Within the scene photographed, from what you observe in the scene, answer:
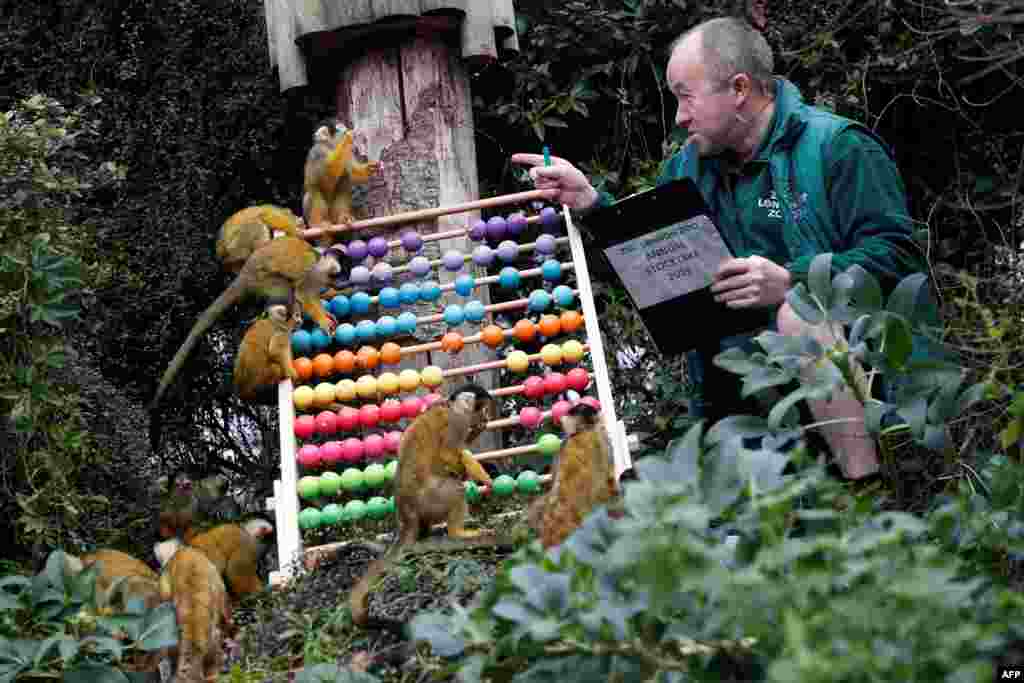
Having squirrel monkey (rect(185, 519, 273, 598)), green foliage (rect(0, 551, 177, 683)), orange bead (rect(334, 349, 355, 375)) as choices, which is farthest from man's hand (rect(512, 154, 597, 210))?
green foliage (rect(0, 551, 177, 683))

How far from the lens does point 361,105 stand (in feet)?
16.2

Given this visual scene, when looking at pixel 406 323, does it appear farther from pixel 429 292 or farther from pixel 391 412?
pixel 391 412

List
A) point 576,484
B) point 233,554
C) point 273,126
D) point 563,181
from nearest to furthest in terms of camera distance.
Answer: point 576,484 < point 233,554 < point 563,181 < point 273,126

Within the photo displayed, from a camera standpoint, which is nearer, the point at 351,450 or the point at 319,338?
the point at 351,450

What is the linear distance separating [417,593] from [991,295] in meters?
1.94

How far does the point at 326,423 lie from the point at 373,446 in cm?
17

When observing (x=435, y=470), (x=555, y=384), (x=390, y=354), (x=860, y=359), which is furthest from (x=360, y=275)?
(x=860, y=359)

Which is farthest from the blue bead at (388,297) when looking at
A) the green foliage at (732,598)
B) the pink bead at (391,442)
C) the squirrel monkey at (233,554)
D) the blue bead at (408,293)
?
the green foliage at (732,598)

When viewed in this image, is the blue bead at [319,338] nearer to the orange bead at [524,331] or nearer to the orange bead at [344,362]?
the orange bead at [344,362]

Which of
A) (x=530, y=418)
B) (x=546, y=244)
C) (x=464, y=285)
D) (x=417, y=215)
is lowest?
(x=530, y=418)

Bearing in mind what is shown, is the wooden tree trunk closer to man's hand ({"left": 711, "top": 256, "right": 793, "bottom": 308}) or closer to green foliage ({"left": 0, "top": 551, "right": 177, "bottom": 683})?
man's hand ({"left": 711, "top": 256, "right": 793, "bottom": 308})

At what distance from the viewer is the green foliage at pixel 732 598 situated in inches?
63.0

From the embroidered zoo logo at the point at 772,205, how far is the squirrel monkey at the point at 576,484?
32.7 inches

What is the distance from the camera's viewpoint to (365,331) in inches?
186
